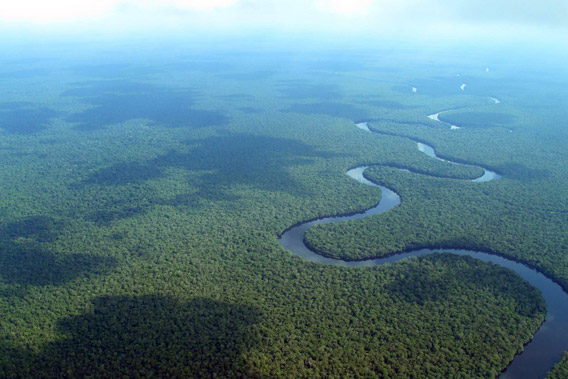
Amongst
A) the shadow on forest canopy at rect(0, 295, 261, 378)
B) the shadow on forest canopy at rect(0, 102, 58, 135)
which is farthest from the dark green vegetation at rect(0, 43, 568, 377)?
the shadow on forest canopy at rect(0, 102, 58, 135)

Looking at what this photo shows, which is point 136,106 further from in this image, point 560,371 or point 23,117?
point 560,371

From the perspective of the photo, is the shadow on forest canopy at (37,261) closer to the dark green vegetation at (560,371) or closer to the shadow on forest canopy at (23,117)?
the dark green vegetation at (560,371)

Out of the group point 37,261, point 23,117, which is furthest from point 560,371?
point 23,117

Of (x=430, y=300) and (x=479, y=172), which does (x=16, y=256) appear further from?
(x=479, y=172)

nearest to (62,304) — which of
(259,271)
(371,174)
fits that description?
(259,271)

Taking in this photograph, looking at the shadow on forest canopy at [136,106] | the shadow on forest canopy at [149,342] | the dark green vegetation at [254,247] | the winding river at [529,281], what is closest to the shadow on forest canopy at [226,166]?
the dark green vegetation at [254,247]

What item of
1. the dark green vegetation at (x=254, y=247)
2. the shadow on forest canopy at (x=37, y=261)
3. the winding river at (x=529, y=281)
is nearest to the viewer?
the dark green vegetation at (x=254, y=247)

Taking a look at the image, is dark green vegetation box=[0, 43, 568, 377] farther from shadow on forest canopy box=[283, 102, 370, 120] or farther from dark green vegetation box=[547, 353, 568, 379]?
shadow on forest canopy box=[283, 102, 370, 120]
